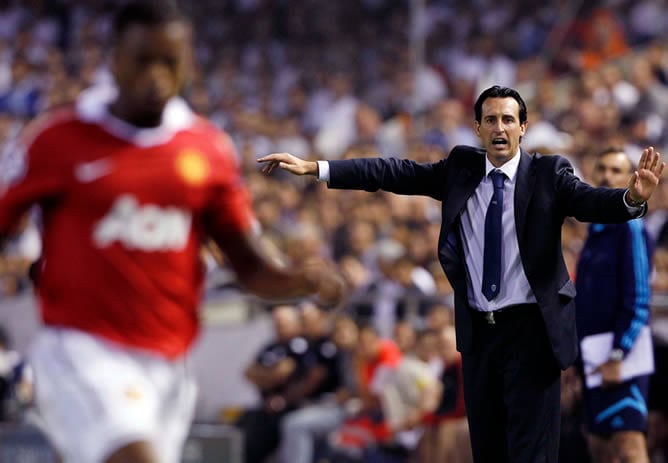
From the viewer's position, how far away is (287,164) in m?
6.30

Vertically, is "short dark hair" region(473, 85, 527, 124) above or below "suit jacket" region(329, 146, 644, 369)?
above

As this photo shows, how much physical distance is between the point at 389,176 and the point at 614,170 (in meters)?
1.75

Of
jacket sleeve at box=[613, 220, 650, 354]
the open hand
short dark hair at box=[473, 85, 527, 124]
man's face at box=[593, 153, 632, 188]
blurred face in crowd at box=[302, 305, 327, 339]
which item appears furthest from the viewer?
blurred face in crowd at box=[302, 305, 327, 339]

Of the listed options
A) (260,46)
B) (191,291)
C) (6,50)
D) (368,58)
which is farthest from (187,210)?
(6,50)

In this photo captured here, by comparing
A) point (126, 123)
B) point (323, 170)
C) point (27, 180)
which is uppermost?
point (323, 170)

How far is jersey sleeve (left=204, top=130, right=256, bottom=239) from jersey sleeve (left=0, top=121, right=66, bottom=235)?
1.86ft

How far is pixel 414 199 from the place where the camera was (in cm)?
1355

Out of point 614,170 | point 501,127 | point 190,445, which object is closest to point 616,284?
point 614,170

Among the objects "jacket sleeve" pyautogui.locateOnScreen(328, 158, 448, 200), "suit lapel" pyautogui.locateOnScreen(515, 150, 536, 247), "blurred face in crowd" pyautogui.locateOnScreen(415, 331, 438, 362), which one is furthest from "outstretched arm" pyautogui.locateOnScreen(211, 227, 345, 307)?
"blurred face in crowd" pyautogui.locateOnScreen(415, 331, 438, 362)

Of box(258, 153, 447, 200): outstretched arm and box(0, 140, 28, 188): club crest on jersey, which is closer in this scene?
box(0, 140, 28, 188): club crest on jersey

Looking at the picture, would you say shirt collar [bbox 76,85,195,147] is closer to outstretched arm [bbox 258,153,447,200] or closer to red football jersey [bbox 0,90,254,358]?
red football jersey [bbox 0,90,254,358]

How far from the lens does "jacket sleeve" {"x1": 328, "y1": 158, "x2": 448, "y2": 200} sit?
6.60 meters

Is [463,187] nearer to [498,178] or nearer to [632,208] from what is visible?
[498,178]

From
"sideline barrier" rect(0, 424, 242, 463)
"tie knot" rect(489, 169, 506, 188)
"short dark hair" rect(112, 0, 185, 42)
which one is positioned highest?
"short dark hair" rect(112, 0, 185, 42)
